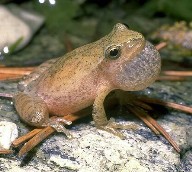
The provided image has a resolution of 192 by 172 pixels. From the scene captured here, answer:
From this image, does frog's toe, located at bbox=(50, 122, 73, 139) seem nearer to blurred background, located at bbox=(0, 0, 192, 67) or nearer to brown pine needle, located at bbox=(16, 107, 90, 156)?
brown pine needle, located at bbox=(16, 107, 90, 156)

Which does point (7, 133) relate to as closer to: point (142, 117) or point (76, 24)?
point (142, 117)

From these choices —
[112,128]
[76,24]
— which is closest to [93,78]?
[112,128]

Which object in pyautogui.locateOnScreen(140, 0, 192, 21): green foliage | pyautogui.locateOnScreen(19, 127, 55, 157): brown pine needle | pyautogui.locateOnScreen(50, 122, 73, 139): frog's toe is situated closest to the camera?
pyautogui.locateOnScreen(19, 127, 55, 157): brown pine needle

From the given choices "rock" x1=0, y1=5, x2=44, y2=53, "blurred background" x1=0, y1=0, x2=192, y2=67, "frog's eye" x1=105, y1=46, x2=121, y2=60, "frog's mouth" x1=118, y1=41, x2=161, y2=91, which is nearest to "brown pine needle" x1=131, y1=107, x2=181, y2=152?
"frog's mouth" x1=118, y1=41, x2=161, y2=91

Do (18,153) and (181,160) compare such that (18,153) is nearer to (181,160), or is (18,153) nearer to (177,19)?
(181,160)

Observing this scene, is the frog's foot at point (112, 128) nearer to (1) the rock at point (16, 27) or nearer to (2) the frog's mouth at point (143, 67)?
(2) the frog's mouth at point (143, 67)
